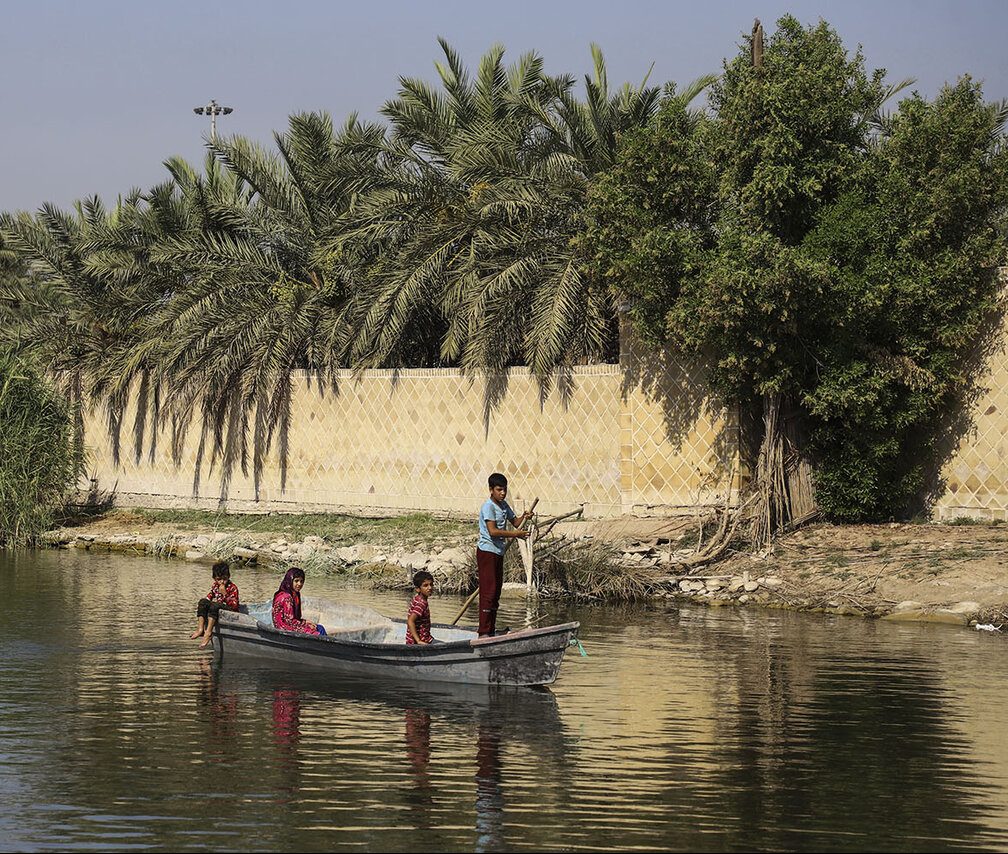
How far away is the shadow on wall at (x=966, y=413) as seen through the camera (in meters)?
21.4

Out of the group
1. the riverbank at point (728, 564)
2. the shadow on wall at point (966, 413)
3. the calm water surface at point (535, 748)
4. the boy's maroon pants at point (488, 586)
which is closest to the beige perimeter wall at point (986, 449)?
the shadow on wall at point (966, 413)

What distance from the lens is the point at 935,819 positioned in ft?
30.4

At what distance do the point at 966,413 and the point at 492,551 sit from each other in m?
9.97

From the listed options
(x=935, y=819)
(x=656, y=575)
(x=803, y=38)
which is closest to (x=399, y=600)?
(x=656, y=575)

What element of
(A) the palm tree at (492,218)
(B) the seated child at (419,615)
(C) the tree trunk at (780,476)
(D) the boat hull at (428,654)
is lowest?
(D) the boat hull at (428,654)

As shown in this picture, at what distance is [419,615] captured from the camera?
47.4 ft

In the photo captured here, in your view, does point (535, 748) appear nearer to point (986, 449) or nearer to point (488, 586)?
point (488, 586)

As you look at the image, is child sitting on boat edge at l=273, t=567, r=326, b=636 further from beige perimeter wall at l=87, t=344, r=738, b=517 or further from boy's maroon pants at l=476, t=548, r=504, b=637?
beige perimeter wall at l=87, t=344, r=738, b=517

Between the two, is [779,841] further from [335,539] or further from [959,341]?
[335,539]

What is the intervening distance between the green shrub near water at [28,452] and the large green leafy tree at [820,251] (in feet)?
45.0

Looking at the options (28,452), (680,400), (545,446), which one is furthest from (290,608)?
(28,452)

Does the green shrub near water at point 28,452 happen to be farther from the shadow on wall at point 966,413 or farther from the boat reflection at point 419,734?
the shadow on wall at point 966,413

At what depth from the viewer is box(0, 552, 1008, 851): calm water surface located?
8906 millimetres

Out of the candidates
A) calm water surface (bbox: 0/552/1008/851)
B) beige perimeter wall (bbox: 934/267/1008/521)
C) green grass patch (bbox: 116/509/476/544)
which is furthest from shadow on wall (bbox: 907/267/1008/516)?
green grass patch (bbox: 116/509/476/544)
